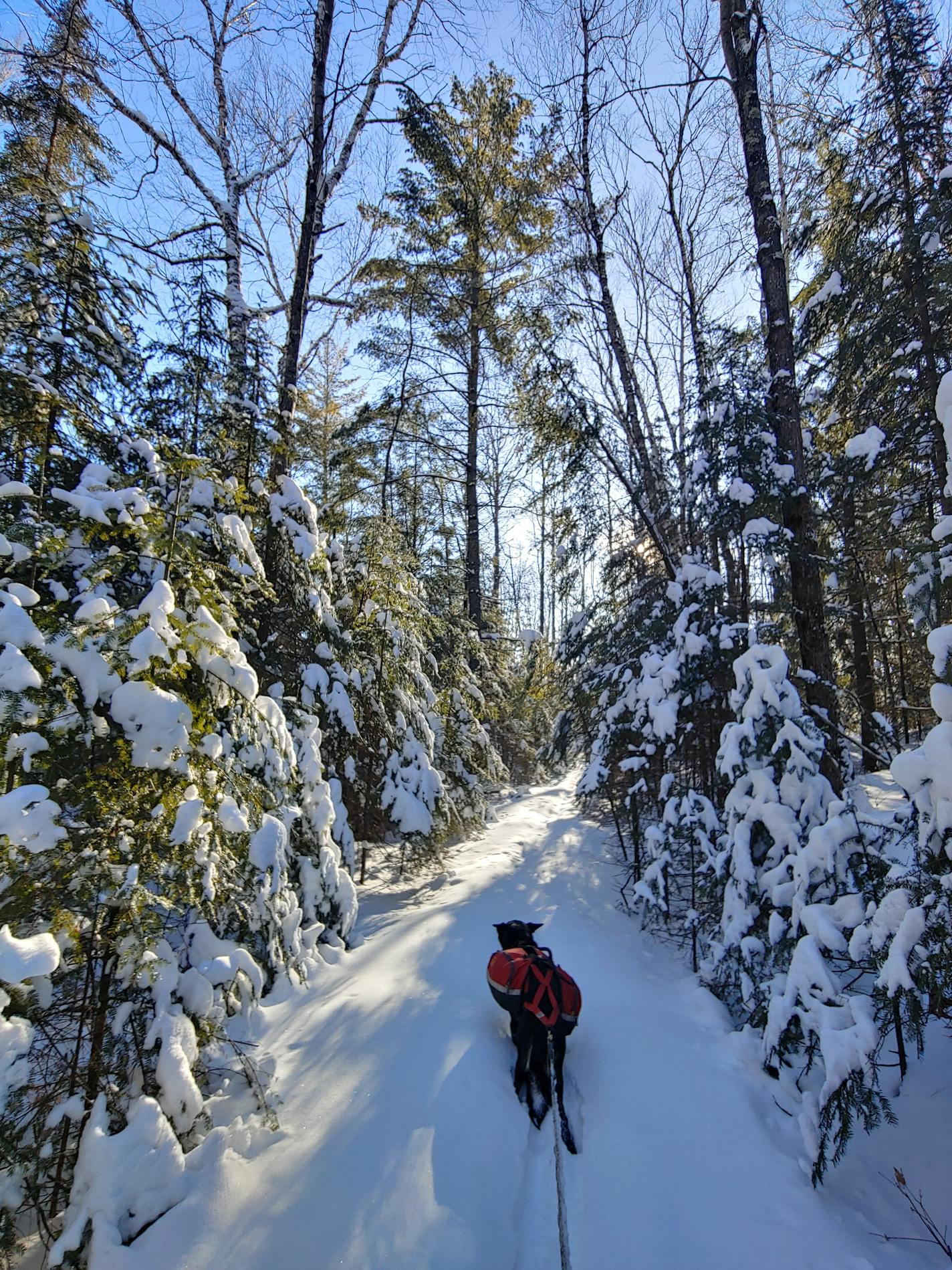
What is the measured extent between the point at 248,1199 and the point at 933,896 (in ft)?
8.79

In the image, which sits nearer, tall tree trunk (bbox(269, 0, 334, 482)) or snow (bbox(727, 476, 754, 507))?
snow (bbox(727, 476, 754, 507))

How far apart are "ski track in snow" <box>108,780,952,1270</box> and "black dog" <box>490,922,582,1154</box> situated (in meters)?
0.09

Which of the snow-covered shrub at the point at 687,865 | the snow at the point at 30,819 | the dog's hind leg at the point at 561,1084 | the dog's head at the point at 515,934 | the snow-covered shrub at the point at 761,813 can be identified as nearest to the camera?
the snow at the point at 30,819

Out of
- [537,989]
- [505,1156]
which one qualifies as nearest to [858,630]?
[537,989]

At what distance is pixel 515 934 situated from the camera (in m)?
3.96

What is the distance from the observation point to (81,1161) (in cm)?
187

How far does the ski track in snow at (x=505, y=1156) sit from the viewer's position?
6.80 ft

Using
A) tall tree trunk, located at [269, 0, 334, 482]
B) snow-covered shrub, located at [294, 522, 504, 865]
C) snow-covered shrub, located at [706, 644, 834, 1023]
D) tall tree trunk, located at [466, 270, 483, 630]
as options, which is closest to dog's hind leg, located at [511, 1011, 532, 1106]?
snow-covered shrub, located at [706, 644, 834, 1023]

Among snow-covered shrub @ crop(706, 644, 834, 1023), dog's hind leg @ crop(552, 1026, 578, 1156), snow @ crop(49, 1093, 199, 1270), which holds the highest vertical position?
snow-covered shrub @ crop(706, 644, 834, 1023)

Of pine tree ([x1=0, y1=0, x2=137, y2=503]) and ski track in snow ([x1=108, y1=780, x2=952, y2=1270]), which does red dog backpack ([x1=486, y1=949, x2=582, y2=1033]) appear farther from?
pine tree ([x1=0, y1=0, x2=137, y2=503])

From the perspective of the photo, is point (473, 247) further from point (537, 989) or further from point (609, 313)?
point (537, 989)

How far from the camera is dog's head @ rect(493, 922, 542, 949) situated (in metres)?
3.88

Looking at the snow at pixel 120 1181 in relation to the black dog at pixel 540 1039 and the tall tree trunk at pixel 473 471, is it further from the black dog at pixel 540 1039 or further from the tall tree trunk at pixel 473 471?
the tall tree trunk at pixel 473 471

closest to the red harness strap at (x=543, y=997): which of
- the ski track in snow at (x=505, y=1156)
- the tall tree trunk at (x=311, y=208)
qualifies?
the ski track in snow at (x=505, y=1156)
